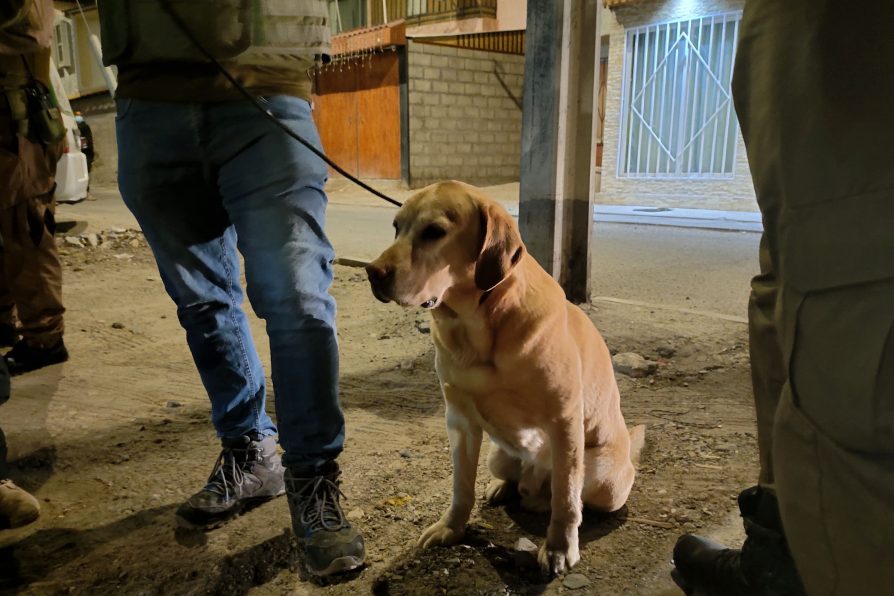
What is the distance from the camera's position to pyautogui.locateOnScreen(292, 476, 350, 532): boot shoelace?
1819 mm

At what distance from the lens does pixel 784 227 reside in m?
0.97

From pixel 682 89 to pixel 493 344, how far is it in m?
12.3

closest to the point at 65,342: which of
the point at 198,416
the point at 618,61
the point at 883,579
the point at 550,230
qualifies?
the point at 198,416

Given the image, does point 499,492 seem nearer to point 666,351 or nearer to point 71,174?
point 666,351

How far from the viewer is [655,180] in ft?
43.2

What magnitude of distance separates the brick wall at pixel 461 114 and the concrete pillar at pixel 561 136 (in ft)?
35.7

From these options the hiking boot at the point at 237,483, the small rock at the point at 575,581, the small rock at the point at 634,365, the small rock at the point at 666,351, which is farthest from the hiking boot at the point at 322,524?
the small rock at the point at 666,351

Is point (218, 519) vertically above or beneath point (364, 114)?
beneath

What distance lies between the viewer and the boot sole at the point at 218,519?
2012 mm

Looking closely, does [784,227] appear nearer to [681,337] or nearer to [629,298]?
[681,337]

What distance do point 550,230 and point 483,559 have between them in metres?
2.73

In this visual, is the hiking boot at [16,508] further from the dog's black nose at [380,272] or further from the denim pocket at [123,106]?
the dog's black nose at [380,272]

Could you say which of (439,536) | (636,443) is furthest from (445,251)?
(636,443)

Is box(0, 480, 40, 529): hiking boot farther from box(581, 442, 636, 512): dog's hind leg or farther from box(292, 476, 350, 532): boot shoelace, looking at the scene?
box(581, 442, 636, 512): dog's hind leg
